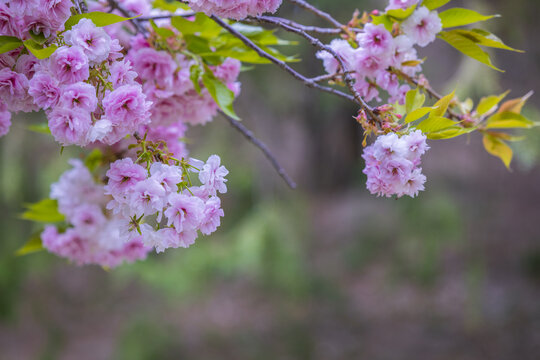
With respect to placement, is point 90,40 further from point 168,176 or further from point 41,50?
point 168,176

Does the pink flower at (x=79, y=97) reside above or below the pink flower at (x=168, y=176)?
above

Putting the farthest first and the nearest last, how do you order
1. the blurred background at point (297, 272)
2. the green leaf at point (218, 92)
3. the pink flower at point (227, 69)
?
1. the blurred background at point (297, 272)
2. the pink flower at point (227, 69)
3. the green leaf at point (218, 92)

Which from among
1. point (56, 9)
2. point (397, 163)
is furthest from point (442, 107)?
point (56, 9)

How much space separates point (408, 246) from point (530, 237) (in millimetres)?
2476

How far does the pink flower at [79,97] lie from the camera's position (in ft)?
2.22

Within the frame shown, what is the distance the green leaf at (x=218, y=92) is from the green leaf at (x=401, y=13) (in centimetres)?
37

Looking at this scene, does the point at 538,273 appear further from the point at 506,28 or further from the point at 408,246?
the point at 506,28

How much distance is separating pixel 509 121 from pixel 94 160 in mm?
1082

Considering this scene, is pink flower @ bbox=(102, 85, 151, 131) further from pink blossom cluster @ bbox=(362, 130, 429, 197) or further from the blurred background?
the blurred background

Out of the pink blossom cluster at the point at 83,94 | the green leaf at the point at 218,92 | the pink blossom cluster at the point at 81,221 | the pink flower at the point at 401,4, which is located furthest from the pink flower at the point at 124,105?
the pink blossom cluster at the point at 81,221

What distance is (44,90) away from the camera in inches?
27.7

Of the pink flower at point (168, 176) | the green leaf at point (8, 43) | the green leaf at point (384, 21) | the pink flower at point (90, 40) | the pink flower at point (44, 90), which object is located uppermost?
the green leaf at point (384, 21)

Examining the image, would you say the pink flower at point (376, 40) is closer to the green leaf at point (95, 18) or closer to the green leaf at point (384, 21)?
the green leaf at point (384, 21)

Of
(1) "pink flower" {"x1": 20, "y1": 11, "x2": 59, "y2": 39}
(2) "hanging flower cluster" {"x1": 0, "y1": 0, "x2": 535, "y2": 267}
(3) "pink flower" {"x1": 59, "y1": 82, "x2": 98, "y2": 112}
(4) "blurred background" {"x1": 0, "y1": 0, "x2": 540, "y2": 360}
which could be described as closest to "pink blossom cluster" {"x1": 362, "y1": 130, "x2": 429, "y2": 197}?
(2) "hanging flower cluster" {"x1": 0, "y1": 0, "x2": 535, "y2": 267}
